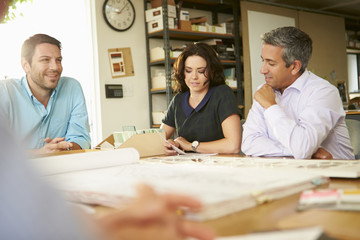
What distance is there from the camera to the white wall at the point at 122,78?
4.16m

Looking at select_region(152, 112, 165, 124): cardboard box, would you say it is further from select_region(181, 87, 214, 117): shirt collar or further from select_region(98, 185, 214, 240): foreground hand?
select_region(98, 185, 214, 240): foreground hand

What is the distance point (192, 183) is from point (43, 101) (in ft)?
5.67

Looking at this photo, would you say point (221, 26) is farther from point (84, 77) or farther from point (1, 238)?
point (1, 238)

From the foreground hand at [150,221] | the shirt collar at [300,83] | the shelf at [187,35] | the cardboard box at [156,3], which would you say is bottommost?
the foreground hand at [150,221]

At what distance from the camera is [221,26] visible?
16.0 feet

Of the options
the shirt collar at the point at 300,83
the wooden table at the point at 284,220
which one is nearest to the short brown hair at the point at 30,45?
the shirt collar at the point at 300,83

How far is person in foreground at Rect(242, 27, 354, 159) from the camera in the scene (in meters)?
1.47

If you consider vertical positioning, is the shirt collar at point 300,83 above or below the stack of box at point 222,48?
below

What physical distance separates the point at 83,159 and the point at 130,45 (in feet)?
11.7

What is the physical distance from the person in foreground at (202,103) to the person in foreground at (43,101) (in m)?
0.55

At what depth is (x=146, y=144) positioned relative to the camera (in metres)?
1.61

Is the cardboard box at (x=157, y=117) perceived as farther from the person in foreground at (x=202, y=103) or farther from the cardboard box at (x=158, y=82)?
the person in foreground at (x=202, y=103)

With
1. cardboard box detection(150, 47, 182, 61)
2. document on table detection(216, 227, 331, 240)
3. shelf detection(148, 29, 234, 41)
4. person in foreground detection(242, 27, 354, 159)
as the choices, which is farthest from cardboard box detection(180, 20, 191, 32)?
document on table detection(216, 227, 331, 240)

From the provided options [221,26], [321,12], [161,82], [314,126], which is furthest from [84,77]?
[321,12]
